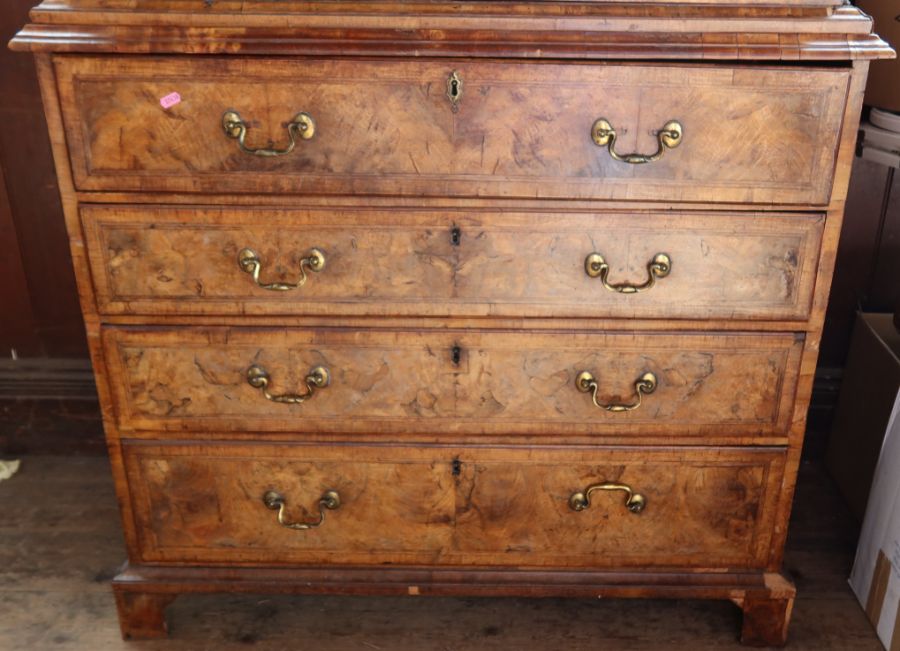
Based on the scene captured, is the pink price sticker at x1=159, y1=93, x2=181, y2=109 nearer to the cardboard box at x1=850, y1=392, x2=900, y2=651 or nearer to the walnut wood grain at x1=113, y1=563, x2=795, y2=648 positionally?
the walnut wood grain at x1=113, y1=563, x2=795, y2=648

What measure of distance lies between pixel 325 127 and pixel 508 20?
316 mm

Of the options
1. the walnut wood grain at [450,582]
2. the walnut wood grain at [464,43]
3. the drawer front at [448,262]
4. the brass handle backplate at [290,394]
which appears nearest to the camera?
the walnut wood grain at [464,43]

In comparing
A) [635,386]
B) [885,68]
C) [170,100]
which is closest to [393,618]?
[635,386]

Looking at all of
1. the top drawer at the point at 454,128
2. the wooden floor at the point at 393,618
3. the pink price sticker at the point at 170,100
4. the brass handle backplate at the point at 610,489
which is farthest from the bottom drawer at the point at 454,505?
the pink price sticker at the point at 170,100

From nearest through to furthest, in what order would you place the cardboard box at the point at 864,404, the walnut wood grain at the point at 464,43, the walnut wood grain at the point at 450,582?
the walnut wood grain at the point at 464,43, the walnut wood grain at the point at 450,582, the cardboard box at the point at 864,404

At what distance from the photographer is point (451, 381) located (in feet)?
4.93

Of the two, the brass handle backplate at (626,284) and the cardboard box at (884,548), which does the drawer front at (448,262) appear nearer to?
the brass handle backplate at (626,284)

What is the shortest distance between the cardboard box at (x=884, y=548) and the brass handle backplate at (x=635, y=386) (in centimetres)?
56

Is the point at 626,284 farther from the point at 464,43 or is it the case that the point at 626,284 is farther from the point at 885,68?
the point at 885,68

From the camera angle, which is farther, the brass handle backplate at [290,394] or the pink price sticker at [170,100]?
the brass handle backplate at [290,394]

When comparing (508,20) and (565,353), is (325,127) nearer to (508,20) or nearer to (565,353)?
(508,20)

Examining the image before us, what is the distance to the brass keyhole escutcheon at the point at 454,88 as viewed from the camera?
1297mm

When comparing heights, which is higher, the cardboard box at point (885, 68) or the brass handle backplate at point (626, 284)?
the cardboard box at point (885, 68)

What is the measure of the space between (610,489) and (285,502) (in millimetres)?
589
